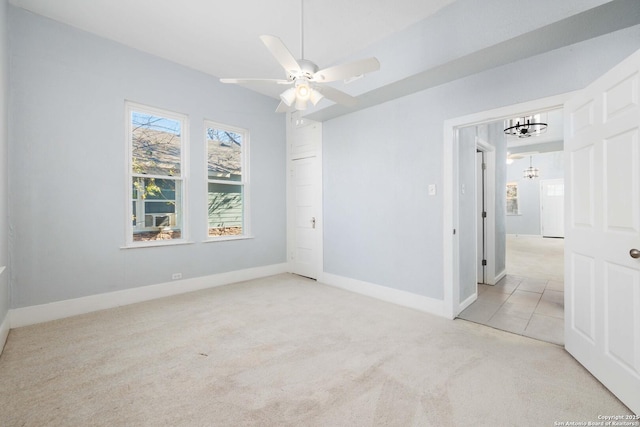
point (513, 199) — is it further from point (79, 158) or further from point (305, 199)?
point (79, 158)

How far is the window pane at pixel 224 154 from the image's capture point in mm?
4398

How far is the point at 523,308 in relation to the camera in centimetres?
332

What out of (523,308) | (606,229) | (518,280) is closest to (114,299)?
(606,229)

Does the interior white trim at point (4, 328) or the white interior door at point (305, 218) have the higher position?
the white interior door at point (305, 218)

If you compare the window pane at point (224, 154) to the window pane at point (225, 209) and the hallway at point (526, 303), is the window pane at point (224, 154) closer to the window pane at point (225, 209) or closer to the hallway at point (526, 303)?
the window pane at point (225, 209)

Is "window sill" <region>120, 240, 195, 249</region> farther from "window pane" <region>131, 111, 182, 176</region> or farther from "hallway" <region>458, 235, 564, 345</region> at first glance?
"hallway" <region>458, 235, 564, 345</region>

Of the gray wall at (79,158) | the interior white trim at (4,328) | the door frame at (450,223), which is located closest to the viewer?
the interior white trim at (4,328)

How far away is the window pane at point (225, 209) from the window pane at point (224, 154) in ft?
0.61

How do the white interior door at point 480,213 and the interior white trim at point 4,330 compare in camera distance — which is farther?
the white interior door at point 480,213

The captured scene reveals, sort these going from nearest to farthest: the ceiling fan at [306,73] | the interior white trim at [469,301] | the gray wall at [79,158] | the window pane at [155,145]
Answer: the ceiling fan at [306,73] < the gray wall at [79,158] < the interior white trim at [469,301] < the window pane at [155,145]

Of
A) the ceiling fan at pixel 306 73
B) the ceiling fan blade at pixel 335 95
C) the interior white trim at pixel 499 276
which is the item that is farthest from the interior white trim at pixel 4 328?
the interior white trim at pixel 499 276

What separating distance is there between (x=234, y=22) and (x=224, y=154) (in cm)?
203

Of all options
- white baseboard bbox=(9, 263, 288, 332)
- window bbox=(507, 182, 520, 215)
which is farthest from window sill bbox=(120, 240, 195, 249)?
window bbox=(507, 182, 520, 215)

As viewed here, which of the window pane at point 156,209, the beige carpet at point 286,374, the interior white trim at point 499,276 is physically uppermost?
the window pane at point 156,209
